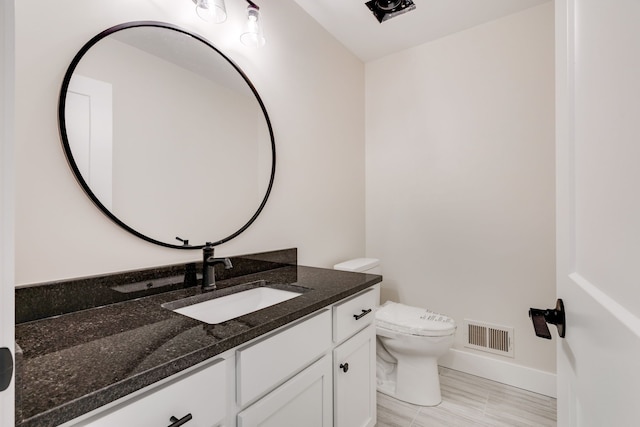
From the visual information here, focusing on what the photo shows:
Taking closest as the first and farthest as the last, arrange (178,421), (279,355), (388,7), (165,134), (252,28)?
(178,421), (279,355), (165,134), (252,28), (388,7)

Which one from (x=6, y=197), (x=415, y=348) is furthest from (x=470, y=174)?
(x=6, y=197)

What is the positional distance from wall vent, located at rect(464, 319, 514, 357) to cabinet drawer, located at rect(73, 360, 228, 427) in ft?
6.51

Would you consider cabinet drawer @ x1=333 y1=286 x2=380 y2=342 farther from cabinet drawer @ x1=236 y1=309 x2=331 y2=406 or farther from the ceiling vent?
the ceiling vent

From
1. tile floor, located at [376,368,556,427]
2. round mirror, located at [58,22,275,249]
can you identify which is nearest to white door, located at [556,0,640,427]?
tile floor, located at [376,368,556,427]

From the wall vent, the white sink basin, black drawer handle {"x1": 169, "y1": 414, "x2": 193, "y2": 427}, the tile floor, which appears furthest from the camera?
the wall vent

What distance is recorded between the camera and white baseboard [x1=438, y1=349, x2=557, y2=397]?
1946 millimetres

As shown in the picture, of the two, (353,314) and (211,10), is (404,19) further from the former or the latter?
(353,314)

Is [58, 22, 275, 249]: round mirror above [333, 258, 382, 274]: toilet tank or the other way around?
above

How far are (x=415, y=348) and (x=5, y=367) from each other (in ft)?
6.00

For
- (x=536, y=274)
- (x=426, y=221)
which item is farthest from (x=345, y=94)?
(x=536, y=274)

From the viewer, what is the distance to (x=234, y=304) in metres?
1.28

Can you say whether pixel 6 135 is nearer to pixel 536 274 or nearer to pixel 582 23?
pixel 582 23

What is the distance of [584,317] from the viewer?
21.6 inches

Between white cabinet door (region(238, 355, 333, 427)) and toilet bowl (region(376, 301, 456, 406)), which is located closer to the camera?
white cabinet door (region(238, 355, 333, 427))
